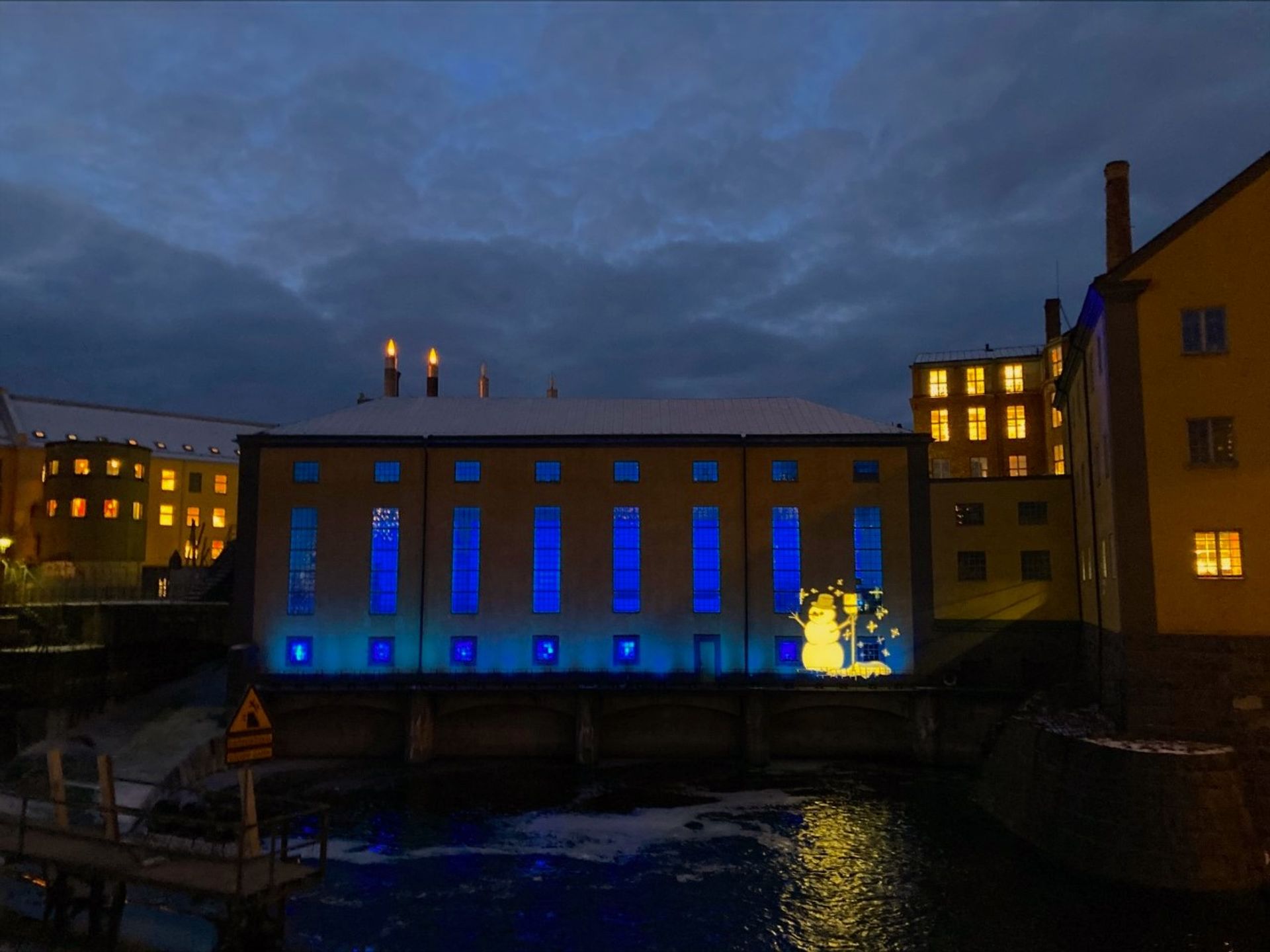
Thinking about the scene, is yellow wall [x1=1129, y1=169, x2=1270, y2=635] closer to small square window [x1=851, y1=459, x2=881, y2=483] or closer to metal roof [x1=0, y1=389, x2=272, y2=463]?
small square window [x1=851, y1=459, x2=881, y2=483]

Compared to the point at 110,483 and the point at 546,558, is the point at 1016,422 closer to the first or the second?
the point at 546,558

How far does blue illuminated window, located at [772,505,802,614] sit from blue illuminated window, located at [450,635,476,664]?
1416 cm

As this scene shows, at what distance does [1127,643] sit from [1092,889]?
722cm

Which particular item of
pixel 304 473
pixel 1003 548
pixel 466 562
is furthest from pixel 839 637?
pixel 304 473

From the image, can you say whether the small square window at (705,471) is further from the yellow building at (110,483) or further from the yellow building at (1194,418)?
the yellow building at (110,483)

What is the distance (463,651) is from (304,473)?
11.6 meters

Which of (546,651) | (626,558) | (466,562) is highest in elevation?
(626,558)

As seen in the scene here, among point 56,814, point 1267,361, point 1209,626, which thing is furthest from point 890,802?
point 56,814

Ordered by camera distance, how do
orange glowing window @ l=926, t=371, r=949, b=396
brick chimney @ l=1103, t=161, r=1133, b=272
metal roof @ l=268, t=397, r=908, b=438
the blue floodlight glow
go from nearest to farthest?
brick chimney @ l=1103, t=161, r=1133, b=272 → the blue floodlight glow → metal roof @ l=268, t=397, r=908, b=438 → orange glowing window @ l=926, t=371, r=949, b=396

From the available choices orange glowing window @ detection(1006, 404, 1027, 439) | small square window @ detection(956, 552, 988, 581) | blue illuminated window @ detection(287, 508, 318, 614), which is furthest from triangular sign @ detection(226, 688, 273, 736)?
orange glowing window @ detection(1006, 404, 1027, 439)

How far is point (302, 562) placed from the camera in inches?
1665

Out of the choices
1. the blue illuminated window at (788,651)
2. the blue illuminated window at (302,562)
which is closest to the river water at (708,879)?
the blue illuminated window at (788,651)

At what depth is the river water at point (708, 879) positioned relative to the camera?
20500 millimetres

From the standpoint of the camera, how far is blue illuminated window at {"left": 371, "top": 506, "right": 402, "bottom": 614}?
41.9 m
